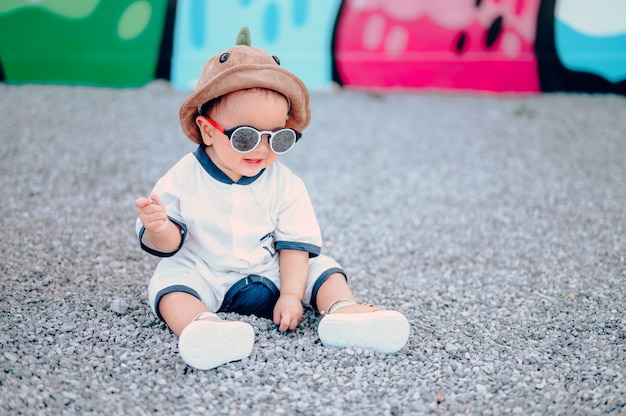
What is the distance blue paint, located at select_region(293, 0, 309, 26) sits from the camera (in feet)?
19.8

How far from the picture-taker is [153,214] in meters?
1.75

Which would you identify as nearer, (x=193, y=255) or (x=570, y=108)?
(x=193, y=255)

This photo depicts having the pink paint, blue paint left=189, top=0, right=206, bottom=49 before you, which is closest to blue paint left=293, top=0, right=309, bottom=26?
the pink paint

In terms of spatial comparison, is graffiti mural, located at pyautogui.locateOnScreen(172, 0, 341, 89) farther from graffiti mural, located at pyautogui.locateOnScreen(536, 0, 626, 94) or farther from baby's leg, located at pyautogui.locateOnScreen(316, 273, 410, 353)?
baby's leg, located at pyautogui.locateOnScreen(316, 273, 410, 353)

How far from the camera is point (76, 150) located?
4.10 meters

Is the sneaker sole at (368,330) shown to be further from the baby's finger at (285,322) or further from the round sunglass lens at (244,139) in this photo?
the round sunglass lens at (244,139)

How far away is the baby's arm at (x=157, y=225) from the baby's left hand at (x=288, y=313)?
1.26 feet

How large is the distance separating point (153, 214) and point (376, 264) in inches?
48.6

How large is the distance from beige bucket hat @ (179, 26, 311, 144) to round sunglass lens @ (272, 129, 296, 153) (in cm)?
12

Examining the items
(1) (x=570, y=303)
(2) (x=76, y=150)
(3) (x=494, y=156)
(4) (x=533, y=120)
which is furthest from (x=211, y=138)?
(4) (x=533, y=120)

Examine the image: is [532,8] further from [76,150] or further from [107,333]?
[107,333]

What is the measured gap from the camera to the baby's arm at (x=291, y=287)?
6.31 ft

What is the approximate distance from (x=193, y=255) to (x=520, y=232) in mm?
1820

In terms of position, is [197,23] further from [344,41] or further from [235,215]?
[235,215]
